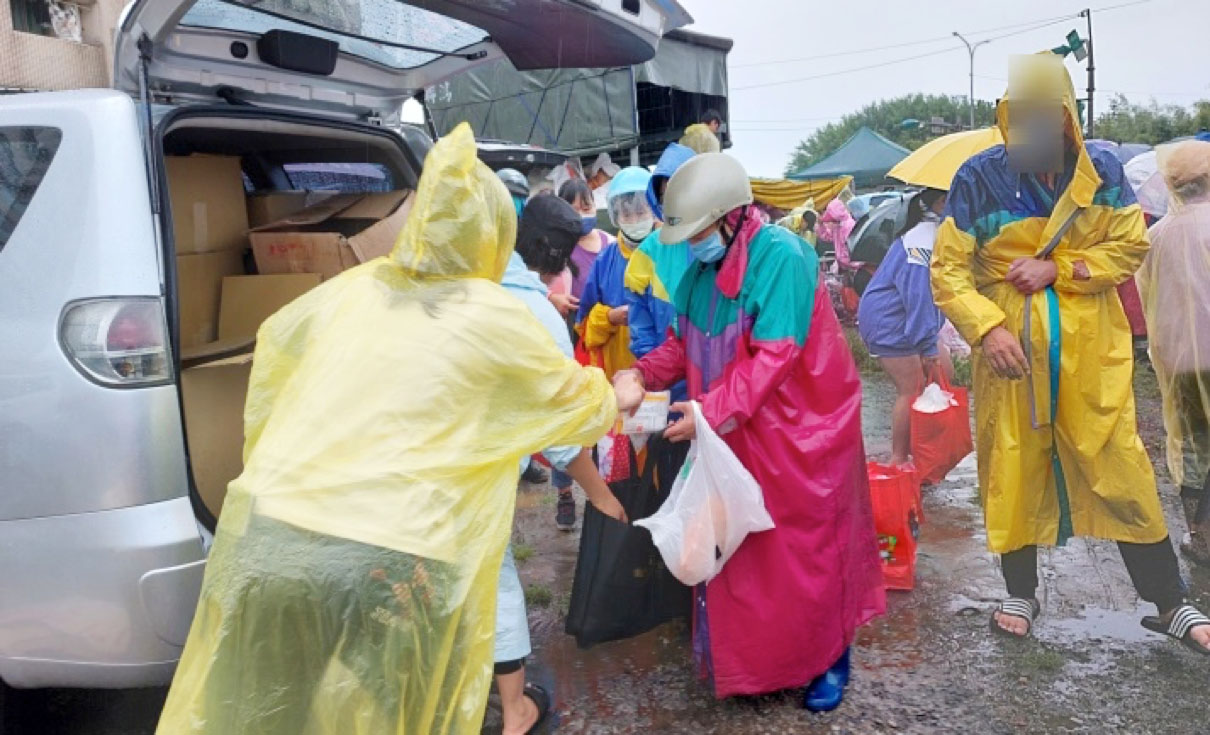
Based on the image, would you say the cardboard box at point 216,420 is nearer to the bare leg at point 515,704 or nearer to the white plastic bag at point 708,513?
the bare leg at point 515,704

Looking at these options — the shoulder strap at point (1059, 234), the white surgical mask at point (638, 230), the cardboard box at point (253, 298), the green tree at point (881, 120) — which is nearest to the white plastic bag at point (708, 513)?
the shoulder strap at point (1059, 234)

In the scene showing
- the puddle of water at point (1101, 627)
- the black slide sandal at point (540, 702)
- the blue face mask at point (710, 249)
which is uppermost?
the blue face mask at point (710, 249)

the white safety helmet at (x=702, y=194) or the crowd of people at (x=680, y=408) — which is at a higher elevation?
the white safety helmet at (x=702, y=194)

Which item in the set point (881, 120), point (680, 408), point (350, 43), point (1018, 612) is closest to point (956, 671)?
point (1018, 612)

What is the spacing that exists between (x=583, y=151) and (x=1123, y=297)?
7.07 m

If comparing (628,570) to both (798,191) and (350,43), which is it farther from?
(798,191)

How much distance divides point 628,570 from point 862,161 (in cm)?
2383

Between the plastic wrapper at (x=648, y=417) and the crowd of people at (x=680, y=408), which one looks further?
the plastic wrapper at (x=648, y=417)

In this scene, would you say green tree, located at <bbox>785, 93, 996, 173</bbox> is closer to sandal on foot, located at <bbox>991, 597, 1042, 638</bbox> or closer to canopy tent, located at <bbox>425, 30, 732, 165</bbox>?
canopy tent, located at <bbox>425, 30, 732, 165</bbox>

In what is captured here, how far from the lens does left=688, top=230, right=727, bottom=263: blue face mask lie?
280 centimetres

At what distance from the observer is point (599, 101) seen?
1194 cm

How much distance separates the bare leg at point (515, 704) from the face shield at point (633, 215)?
7.07 ft

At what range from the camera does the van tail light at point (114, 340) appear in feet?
7.36

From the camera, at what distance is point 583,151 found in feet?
39.8
